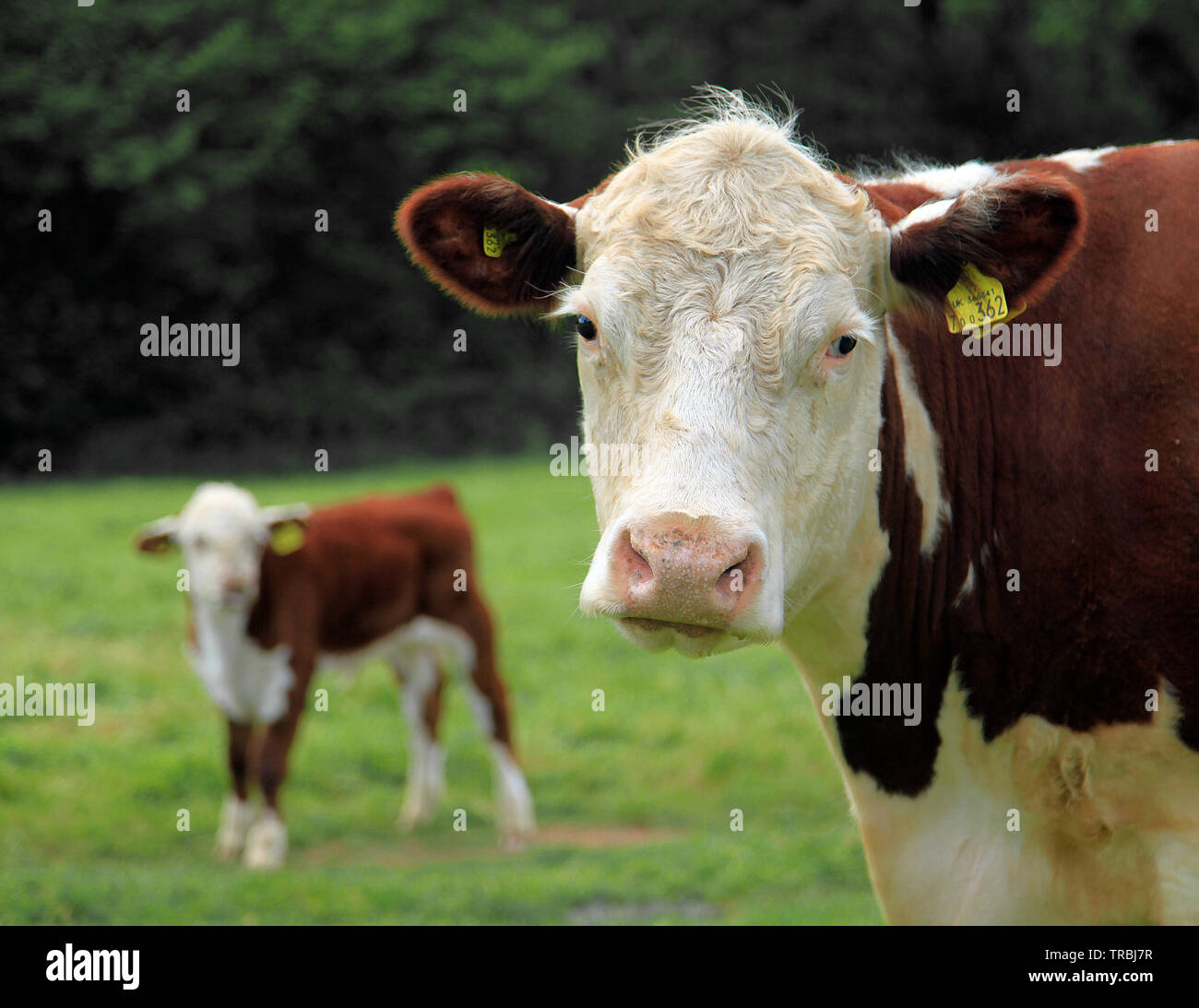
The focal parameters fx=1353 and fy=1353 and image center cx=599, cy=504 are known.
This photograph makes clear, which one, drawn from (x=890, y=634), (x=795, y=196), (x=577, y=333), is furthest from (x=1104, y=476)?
(x=577, y=333)

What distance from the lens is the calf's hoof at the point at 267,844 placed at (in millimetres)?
6672

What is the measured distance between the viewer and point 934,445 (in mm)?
3188

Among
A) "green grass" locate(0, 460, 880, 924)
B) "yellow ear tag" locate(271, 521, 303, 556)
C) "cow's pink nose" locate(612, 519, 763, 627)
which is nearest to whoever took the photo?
"cow's pink nose" locate(612, 519, 763, 627)

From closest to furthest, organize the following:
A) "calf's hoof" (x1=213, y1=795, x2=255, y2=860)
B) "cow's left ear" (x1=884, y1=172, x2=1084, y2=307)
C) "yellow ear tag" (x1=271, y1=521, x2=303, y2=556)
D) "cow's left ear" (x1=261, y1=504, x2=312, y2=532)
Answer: "cow's left ear" (x1=884, y1=172, x2=1084, y2=307)
"calf's hoof" (x1=213, y1=795, x2=255, y2=860)
"cow's left ear" (x1=261, y1=504, x2=312, y2=532)
"yellow ear tag" (x1=271, y1=521, x2=303, y2=556)

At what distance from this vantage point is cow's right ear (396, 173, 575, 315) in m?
3.17

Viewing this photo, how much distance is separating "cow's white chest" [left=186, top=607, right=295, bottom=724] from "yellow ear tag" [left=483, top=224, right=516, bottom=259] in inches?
177

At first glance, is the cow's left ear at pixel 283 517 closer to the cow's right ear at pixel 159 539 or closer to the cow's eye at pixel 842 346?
the cow's right ear at pixel 159 539

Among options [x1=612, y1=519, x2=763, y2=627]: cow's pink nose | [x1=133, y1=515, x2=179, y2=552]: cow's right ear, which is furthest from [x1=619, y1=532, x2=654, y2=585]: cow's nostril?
[x1=133, y1=515, x2=179, y2=552]: cow's right ear

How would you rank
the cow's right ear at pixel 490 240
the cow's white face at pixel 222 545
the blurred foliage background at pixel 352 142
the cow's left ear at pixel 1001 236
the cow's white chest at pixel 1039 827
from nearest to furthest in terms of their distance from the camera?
the cow's left ear at pixel 1001 236 < the cow's white chest at pixel 1039 827 < the cow's right ear at pixel 490 240 < the cow's white face at pixel 222 545 < the blurred foliage background at pixel 352 142

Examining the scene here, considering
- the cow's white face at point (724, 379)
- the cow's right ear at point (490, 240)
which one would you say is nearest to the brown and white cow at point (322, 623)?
the cow's right ear at point (490, 240)

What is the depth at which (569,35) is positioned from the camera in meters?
29.0

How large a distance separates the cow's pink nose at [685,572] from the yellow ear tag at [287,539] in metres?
5.46

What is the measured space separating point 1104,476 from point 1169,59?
27997 mm

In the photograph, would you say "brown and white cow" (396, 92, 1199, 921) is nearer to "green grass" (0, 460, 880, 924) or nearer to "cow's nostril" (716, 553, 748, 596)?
"cow's nostril" (716, 553, 748, 596)
